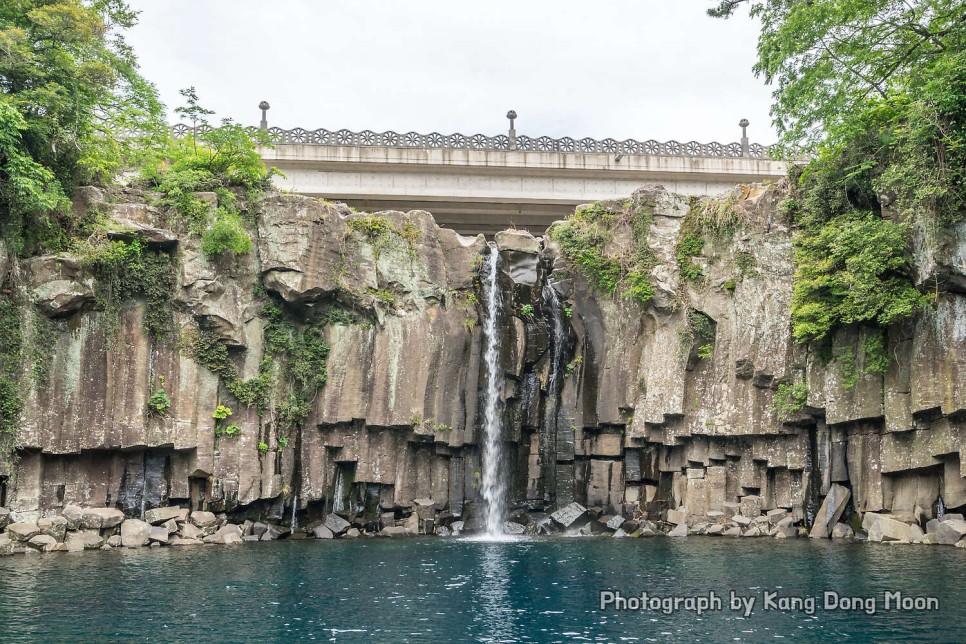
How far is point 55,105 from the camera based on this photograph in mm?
25047

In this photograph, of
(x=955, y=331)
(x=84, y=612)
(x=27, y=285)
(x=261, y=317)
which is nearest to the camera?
(x=84, y=612)

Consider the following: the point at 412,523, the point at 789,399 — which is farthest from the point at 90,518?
the point at 789,399

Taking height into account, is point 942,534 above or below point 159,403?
below

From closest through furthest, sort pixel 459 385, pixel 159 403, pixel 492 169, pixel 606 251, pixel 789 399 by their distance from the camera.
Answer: pixel 159 403 → pixel 789 399 → pixel 459 385 → pixel 606 251 → pixel 492 169

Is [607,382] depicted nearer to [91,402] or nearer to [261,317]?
[261,317]

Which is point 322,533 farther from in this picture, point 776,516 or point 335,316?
point 776,516

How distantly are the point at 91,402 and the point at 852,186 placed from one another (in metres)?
23.8

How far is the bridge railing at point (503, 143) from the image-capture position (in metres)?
→ 37.8

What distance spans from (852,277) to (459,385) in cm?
1311

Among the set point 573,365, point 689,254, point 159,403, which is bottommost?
point 159,403

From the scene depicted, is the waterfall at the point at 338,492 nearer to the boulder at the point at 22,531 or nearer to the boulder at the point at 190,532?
the boulder at the point at 190,532

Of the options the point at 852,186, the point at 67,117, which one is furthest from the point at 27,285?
the point at 852,186

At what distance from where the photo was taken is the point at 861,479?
2550 centimetres

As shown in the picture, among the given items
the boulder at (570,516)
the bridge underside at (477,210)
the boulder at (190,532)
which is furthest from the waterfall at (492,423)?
the boulder at (190,532)
